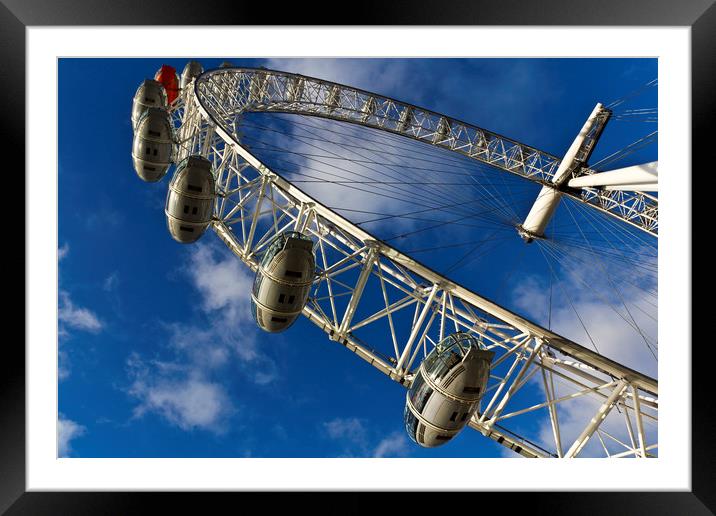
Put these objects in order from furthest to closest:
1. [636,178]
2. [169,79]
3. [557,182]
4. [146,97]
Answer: [169,79] → [557,182] → [146,97] → [636,178]

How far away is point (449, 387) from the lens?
738 centimetres

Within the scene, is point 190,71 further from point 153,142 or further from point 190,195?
point 190,195

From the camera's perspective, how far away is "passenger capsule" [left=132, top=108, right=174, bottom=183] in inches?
510

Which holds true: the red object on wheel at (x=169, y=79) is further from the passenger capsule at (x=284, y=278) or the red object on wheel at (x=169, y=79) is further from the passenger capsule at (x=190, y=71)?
the passenger capsule at (x=284, y=278)

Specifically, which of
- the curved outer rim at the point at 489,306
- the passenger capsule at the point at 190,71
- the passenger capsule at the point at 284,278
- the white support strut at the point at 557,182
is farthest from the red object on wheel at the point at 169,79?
the white support strut at the point at 557,182

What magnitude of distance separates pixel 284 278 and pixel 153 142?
7297 millimetres

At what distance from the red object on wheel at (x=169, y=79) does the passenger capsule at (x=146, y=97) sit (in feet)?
16.1

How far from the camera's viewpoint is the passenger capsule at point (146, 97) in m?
15.3

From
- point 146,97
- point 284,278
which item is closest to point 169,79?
point 146,97
